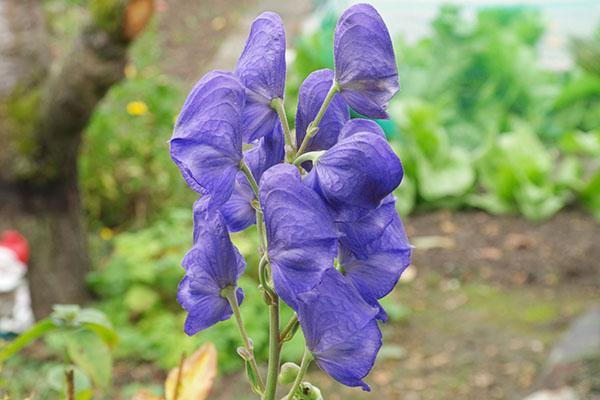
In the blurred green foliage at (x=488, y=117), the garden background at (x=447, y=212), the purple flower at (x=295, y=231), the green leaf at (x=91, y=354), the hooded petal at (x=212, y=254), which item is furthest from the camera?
the blurred green foliage at (x=488, y=117)

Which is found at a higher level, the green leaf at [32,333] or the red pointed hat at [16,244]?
the green leaf at [32,333]

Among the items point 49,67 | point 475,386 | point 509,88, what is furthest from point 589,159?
point 49,67

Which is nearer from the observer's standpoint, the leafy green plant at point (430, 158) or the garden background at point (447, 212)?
the garden background at point (447, 212)

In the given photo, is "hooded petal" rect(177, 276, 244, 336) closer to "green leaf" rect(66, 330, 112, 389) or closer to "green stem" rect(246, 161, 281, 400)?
"green stem" rect(246, 161, 281, 400)

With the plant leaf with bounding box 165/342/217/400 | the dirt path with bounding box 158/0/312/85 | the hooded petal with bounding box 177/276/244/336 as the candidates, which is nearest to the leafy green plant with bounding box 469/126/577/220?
the dirt path with bounding box 158/0/312/85

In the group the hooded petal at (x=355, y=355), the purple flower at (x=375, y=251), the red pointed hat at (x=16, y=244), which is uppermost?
the purple flower at (x=375, y=251)

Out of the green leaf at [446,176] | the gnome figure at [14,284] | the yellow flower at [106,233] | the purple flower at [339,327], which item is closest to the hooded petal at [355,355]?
the purple flower at [339,327]

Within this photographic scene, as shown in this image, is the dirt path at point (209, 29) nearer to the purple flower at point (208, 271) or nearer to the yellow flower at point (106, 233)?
the yellow flower at point (106, 233)
